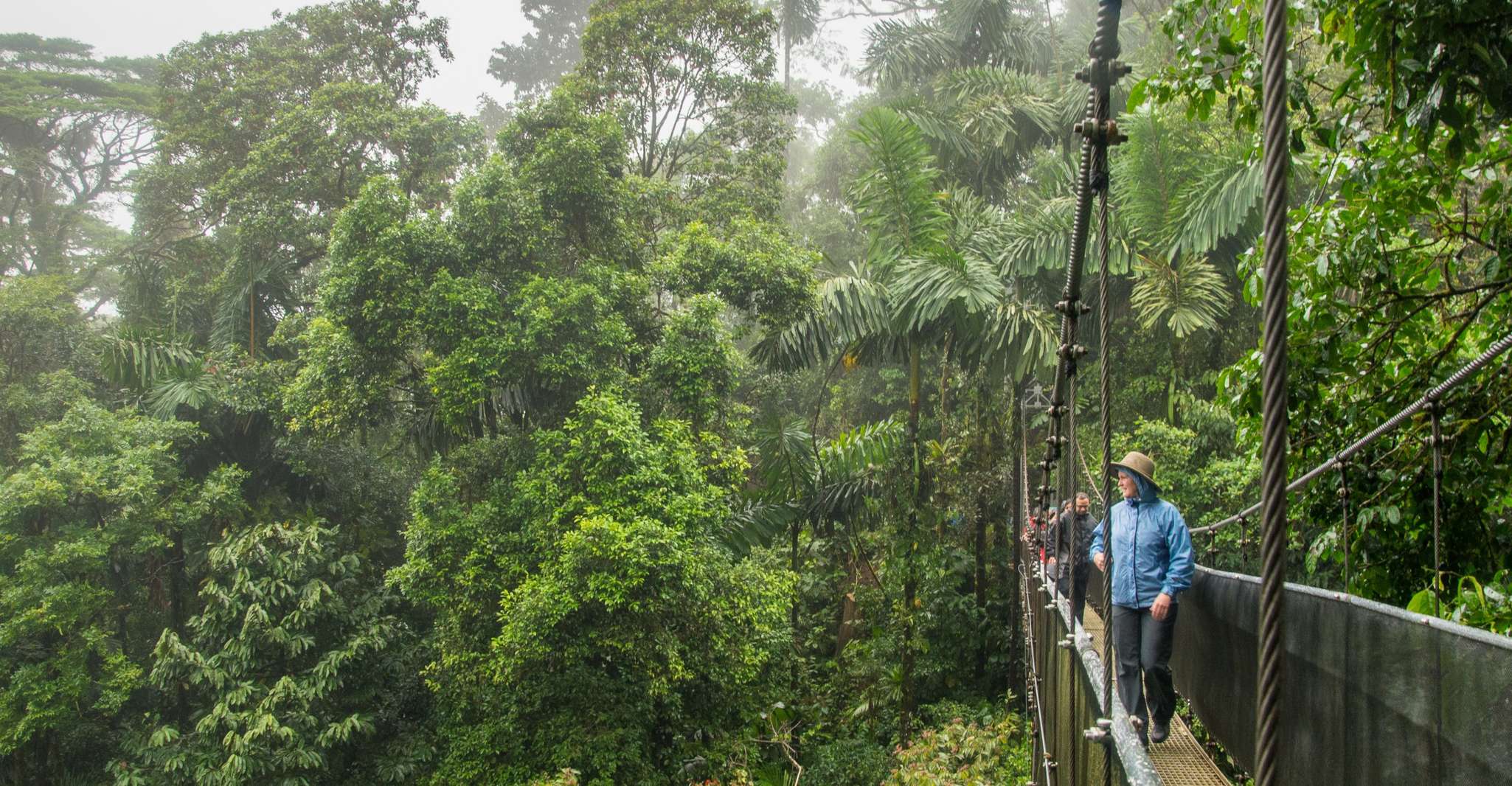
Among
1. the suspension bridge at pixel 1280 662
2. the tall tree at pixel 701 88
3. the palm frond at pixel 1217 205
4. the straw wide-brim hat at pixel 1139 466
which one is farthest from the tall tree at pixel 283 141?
the suspension bridge at pixel 1280 662

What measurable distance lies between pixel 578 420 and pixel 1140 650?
6.43m

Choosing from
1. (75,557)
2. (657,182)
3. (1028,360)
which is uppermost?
(657,182)

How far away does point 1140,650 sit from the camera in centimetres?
319

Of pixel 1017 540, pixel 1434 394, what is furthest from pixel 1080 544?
pixel 1017 540

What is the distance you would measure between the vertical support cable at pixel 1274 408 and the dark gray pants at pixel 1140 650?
2.39m

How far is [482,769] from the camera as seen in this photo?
8.59 metres

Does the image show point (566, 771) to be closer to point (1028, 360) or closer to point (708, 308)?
point (708, 308)

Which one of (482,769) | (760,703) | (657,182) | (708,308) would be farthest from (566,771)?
(657,182)

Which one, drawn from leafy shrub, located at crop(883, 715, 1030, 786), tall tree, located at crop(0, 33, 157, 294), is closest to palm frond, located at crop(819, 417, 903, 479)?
leafy shrub, located at crop(883, 715, 1030, 786)

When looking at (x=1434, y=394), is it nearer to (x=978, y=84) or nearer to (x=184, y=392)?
(x=978, y=84)

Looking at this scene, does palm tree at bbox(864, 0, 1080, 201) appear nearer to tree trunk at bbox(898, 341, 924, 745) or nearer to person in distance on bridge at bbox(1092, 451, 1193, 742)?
tree trunk at bbox(898, 341, 924, 745)

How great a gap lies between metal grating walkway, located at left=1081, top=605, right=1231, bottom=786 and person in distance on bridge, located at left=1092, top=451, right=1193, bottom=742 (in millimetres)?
148

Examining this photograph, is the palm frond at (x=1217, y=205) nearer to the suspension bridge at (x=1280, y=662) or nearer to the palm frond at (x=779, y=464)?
the palm frond at (x=779, y=464)

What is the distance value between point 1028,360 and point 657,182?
4321mm
